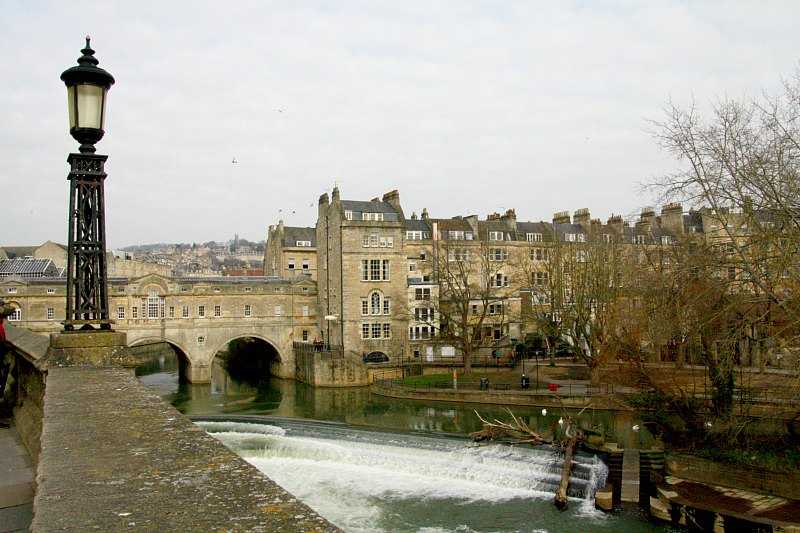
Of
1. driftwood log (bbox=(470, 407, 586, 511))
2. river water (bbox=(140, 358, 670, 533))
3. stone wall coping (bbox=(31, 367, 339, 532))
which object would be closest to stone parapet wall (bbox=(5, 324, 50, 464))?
stone wall coping (bbox=(31, 367, 339, 532))

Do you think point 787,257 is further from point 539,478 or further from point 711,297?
point 539,478

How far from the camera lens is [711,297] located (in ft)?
71.8

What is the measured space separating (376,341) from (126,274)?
3966 cm

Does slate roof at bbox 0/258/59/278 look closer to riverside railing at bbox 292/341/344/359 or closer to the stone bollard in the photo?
riverside railing at bbox 292/341/344/359

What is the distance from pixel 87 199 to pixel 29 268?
209 feet

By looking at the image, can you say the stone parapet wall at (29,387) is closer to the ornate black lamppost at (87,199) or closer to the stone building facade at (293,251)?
the ornate black lamppost at (87,199)

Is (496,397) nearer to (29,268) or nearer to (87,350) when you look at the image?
(87,350)

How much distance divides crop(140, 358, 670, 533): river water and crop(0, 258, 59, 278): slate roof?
40990mm

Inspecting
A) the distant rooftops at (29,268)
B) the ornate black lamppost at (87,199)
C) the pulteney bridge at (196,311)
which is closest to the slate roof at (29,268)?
the distant rooftops at (29,268)

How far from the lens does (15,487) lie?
5.56 meters

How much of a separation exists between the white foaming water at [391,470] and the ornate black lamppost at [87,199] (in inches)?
504

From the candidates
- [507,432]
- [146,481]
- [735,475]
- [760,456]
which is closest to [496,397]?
[507,432]

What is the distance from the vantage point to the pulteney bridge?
50.4m

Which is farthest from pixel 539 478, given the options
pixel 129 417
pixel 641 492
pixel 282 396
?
pixel 282 396
